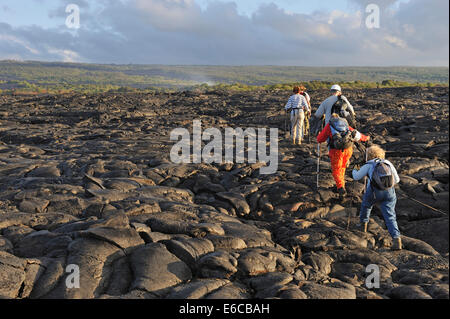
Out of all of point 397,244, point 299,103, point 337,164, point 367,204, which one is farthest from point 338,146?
point 299,103

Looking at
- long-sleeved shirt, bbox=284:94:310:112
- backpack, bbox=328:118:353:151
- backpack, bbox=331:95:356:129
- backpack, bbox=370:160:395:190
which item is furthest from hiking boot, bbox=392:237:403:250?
long-sleeved shirt, bbox=284:94:310:112

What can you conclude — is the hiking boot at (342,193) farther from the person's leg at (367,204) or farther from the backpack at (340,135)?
the person's leg at (367,204)

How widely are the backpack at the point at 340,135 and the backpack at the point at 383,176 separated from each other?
1.97 metres

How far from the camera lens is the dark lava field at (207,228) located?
5.57 meters

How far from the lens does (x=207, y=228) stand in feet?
23.5

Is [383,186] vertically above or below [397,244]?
above

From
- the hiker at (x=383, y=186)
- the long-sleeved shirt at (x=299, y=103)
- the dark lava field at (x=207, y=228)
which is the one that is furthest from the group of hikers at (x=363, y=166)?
the long-sleeved shirt at (x=299, y=103)

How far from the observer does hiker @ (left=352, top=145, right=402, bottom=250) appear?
23.8 feet

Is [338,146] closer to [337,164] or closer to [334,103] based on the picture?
[337,164]

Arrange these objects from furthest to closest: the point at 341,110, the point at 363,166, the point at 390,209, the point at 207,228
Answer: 1. the point at 341,110
2. the point at 363,166
3. the point at 390,209
4. the point at 207,228

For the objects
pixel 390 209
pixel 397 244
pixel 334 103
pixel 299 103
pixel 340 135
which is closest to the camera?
pixel 397 244

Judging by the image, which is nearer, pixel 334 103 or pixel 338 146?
pixel 338 146

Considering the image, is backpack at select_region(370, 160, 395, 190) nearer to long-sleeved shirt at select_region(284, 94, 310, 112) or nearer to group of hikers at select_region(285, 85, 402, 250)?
group of hikers at select_region(285, 85, 402, 250)

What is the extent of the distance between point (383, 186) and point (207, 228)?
350 centimetres
